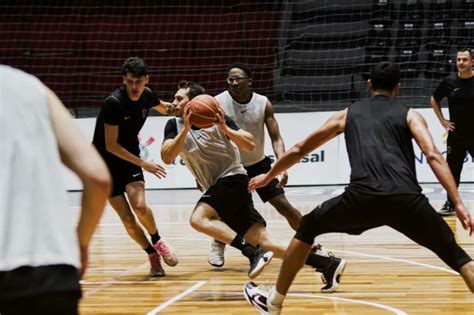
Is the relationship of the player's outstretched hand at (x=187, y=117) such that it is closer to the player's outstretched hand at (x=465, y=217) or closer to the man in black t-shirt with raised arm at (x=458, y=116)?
the player's outstretched hand at (x=465, y=217)

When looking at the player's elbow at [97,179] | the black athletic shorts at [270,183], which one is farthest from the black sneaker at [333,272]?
the player's elbow at [97,179]

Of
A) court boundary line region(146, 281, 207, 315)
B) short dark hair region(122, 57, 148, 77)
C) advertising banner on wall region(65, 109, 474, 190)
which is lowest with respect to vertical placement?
advertising banner on wall region(65, 109, 474, 190)

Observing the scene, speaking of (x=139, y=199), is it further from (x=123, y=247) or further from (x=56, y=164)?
(x=56, y=164)

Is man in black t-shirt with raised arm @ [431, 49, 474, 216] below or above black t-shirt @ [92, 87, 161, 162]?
below

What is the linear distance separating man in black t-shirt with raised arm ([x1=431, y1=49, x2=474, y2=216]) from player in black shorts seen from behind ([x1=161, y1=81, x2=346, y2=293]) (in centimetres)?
446

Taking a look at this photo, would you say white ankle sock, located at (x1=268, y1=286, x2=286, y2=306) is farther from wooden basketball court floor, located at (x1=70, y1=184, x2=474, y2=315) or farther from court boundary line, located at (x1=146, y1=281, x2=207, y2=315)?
court boundary line, located at (x1=146, y1=281, x2=207, y2=315)

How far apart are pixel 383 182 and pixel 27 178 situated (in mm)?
2768

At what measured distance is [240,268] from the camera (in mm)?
7430

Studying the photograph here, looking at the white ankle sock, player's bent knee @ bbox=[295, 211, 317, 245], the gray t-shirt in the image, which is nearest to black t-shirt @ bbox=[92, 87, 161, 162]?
the gray t-shirt

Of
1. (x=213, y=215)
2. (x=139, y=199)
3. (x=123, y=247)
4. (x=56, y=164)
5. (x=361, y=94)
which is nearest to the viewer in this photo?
(x=56, y=164)

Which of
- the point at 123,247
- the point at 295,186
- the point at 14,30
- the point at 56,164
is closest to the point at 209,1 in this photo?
the point at 14,30

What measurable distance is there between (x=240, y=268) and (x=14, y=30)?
12869 millimetres

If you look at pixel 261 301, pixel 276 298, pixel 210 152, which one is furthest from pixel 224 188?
pixel 276 298

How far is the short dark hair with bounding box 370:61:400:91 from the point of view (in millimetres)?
4680
